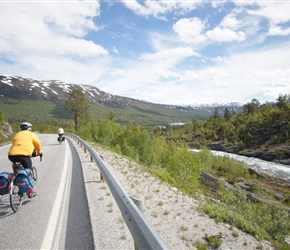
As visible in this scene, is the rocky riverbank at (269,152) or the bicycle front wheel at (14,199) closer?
the bicycle front wheel at (14,199)

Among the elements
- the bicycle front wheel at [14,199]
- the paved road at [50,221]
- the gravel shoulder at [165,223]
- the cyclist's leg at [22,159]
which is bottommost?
the gravel shoulder at [165,223]

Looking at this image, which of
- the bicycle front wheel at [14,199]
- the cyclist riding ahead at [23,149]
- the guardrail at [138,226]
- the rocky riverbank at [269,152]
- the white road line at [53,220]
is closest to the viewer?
the guardrail at [138,226]

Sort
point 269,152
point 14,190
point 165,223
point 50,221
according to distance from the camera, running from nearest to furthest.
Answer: point 50,221 → point 165,223 → point 14,190 → point 269,152

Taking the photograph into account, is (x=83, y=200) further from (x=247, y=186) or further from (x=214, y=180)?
(x=247, y=186)

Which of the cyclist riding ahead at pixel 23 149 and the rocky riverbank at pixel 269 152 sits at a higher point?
the cyclist riding ahead at pixel 23 149

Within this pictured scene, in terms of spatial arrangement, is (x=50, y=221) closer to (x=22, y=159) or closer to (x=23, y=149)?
(x=22, y=159)

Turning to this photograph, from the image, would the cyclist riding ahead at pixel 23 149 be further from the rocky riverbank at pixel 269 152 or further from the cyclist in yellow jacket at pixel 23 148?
the rocky riverbank at pixel 269 152

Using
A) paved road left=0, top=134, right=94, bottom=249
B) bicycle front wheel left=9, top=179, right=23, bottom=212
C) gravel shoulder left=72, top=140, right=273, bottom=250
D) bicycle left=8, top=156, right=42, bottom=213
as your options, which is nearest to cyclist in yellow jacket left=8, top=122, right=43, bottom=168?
bicycle left=8, top=156, right=42, bottom=213

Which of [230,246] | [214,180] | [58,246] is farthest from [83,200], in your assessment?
[214,180]

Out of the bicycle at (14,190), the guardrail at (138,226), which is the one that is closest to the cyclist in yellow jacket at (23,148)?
the bicycle at (14,190)

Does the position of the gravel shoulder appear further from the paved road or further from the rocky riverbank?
the rocky riverbank

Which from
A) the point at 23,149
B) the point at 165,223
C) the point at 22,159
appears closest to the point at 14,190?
the point at 22,159

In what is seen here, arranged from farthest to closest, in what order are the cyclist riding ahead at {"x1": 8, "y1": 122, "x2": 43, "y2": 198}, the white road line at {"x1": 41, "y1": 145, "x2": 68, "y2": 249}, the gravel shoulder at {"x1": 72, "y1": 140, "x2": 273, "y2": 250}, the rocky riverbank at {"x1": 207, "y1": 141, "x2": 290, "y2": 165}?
the rocky riverbank at {"x1": 207, "y1": 141, "x2": 290, "y2": 165} < the cyclist riding ahead at {"x1": 8, "y1": 122, "x2": 43, "y2": 198} < the gravel shoulder at {"x1": 72, "y1": 140, "x2": 273, "y2": 250} < the white road line at {"x1": 41, "y1": 145, "x2": 68, "y2": 249}

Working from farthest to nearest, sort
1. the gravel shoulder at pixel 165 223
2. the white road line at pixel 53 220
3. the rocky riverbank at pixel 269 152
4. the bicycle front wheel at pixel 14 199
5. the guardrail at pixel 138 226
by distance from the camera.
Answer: the rocky riverbank at pixel 269 152 → the bicycle front wheel at pixel 14 199 → the gravel shoulder at pixel 165 223 → the white road line at pixel 53 220 → the guardrail at pixel 138 226
